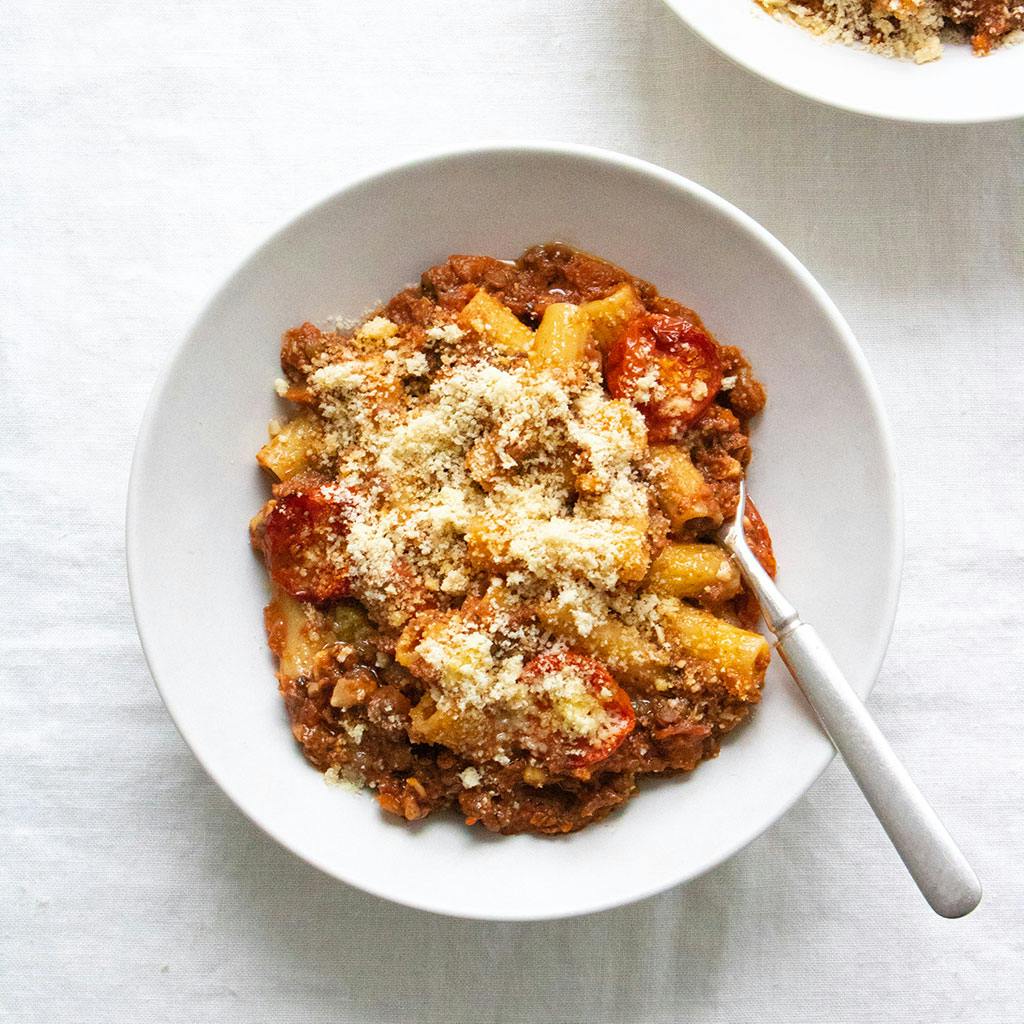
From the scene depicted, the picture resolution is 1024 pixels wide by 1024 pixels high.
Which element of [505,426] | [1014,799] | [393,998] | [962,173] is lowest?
[393,998]

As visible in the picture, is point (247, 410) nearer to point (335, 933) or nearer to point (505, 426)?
point (505, 426)

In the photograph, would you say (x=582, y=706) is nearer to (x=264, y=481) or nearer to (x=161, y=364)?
(x=264, y=481)

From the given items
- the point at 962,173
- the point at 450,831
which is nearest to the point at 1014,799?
the point at 450,831

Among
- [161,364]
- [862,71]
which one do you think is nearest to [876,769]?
[862,71]

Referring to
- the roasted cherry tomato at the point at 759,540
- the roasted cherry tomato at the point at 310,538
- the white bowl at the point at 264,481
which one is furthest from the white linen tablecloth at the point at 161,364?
the roasted cherry tomato at the point at 310,538

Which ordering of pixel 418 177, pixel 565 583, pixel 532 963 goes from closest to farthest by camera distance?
pixel 565 583
pixel 418 177
pixel 532 963

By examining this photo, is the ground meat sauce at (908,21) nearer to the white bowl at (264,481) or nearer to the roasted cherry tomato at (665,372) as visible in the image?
the white bowl at (264,481)
